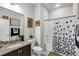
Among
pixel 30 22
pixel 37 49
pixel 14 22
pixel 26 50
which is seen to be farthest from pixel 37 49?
pixel 14 22

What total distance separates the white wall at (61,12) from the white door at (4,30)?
0.84m

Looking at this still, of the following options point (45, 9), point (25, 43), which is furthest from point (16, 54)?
point (45, 9)

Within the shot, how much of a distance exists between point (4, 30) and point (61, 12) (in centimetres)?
110

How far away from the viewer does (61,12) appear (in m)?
1.79

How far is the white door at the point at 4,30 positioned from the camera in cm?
165

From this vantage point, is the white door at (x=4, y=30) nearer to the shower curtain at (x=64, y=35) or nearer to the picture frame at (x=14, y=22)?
the picture frame at (x=14, y=22)

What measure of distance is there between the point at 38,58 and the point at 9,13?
1006 mm

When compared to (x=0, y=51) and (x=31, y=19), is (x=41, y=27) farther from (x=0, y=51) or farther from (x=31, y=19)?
(x=0, y=51)

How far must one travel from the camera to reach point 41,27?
73.1 inches

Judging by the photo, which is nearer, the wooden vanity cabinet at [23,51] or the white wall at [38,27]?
the wooden vanity cabinet at [23,51]

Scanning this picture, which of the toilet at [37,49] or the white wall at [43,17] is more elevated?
the white wall at [43,17]

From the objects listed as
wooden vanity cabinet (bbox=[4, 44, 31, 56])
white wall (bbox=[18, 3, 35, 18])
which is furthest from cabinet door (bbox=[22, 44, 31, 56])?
white wall (bbox=[18, 3, 35, 18])

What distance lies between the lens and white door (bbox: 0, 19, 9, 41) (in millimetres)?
1647

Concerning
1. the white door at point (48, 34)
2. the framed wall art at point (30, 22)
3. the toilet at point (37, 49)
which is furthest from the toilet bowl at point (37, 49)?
the framed wall art at point (30, 22)
